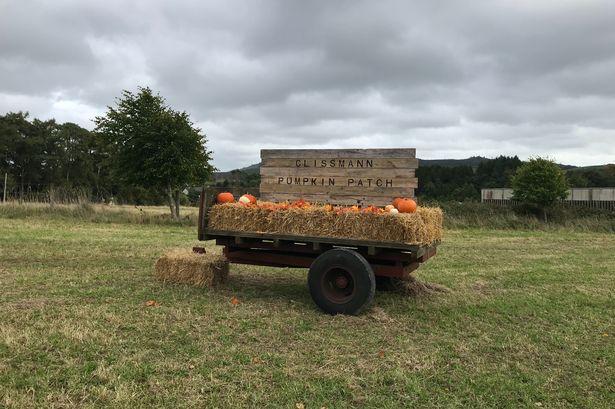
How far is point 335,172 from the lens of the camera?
24.1ft

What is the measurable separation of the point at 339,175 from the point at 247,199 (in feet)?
4.94

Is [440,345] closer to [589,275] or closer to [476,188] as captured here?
[589,275]

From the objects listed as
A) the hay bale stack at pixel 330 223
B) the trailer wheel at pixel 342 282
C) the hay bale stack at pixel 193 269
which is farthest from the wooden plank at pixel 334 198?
the trailer wheel at pixel 342 282

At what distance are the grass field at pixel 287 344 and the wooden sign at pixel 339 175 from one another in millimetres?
1525

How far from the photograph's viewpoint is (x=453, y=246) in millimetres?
13250

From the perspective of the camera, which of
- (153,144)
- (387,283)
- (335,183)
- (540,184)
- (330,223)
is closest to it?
(330,223)

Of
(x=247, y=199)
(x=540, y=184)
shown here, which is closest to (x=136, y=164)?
(x=247, y=199)

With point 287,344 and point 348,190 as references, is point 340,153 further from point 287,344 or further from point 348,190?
point 287,344

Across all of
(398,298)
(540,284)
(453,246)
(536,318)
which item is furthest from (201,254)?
(453,246)

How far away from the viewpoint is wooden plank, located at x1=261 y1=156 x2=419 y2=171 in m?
6.93

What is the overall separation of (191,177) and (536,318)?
621 inches

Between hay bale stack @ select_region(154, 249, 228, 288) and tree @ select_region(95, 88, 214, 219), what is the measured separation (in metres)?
12.1

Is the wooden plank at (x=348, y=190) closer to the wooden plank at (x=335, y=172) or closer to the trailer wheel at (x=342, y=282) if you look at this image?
the wooden plank at (x=335, y=172)

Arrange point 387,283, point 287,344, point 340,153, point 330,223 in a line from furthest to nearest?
point 340,153, point 387,283, point 330,223, point 287,344
